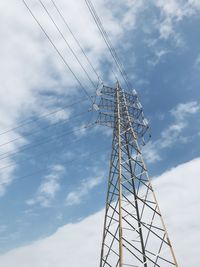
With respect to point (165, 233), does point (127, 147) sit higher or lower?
higher

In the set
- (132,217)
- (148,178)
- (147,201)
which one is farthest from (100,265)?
(148,178)

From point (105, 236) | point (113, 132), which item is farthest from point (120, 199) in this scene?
point (113, 132)

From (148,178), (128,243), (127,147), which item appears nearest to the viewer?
(128,243)

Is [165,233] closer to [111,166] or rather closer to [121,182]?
[121,182]

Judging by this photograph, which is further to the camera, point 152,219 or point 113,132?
point 113,132

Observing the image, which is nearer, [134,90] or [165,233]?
[165,233]

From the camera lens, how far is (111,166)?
20.4 m

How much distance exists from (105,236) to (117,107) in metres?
9.28

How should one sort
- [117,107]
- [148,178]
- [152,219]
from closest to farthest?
1. [152,219]
2. [148,178]
3. [117,107]

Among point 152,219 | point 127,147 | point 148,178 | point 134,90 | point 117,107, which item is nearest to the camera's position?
point 152,219

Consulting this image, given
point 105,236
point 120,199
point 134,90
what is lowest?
point 105,236

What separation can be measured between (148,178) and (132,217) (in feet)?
8.29

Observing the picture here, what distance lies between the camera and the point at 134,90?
26.2 metres

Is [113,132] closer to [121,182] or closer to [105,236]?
[121,182]
